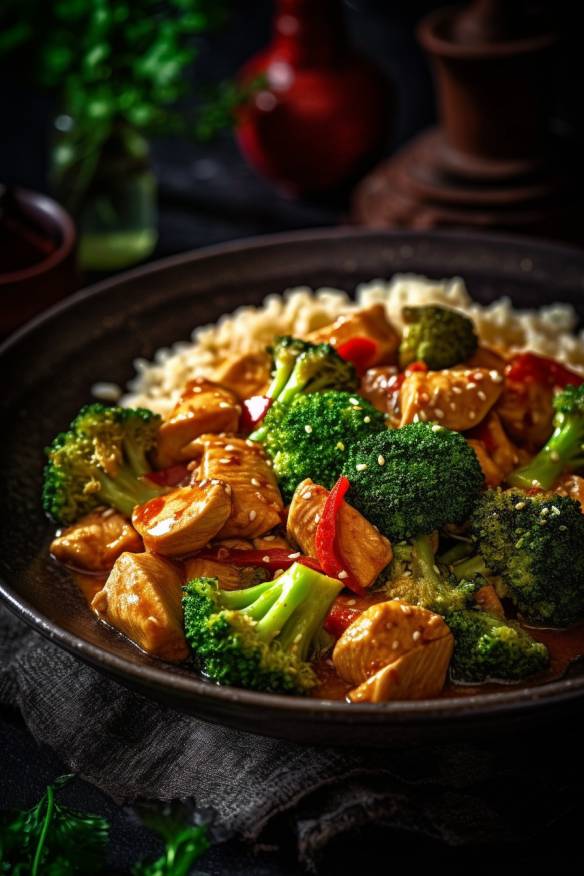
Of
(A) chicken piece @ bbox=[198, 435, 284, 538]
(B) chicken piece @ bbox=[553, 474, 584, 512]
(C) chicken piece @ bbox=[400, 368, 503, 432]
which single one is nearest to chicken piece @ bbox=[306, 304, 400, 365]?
(C) chicken piece @ bbox=[400, 368, 503, 432]

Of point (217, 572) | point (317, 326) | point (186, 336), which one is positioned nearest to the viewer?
point (217, 572)

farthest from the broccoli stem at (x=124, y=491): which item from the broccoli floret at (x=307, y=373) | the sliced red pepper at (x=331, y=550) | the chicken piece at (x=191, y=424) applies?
the sliced red pepper at (x=331, y=550)

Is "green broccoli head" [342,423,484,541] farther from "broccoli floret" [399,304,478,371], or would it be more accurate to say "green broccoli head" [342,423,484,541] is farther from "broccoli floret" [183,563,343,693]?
"broccoli floret" [399,304,478,371]

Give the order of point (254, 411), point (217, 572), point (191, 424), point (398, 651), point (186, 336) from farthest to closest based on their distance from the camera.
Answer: point (186, 336), point (254, 411), point (191, 424), point (217, 572), point (398, 651)

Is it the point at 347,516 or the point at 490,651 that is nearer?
the point at 490,651

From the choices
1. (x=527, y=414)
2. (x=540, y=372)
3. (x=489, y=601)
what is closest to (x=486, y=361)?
(x=540, y=372)

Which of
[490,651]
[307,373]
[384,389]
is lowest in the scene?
[490,651]

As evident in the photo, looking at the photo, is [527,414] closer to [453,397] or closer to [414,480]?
[453,397]
